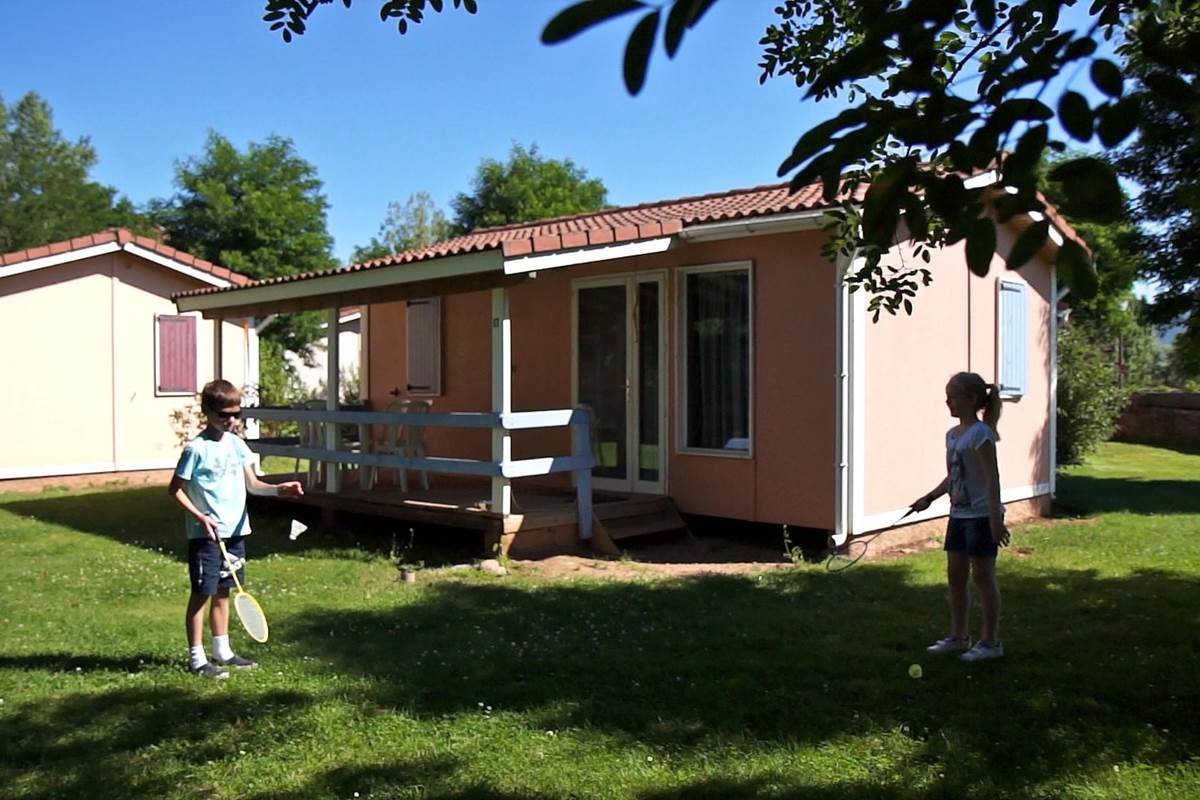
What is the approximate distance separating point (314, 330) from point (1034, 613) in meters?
26.6

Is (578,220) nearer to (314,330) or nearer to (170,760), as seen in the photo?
(170,760)

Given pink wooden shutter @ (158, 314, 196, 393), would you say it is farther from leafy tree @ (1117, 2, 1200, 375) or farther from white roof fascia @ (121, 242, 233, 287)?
leafy tree @ (1117, 2, 1200, 375)

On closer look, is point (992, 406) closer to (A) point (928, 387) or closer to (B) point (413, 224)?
(A) point (928, 387)

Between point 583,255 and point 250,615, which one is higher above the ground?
point 583,255

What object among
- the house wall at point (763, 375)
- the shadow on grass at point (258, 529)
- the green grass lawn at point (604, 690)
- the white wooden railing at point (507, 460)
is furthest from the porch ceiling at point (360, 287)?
the green grass lawn at point (604, 690)

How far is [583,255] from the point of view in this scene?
28.9ft

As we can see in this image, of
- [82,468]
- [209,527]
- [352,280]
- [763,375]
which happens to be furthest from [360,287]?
[82,468]

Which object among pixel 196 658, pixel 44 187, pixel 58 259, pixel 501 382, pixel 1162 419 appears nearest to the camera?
pixel 196 658

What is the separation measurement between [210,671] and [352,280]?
17.3 ft

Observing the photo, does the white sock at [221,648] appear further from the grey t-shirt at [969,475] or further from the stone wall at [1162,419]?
the stone wall at [1162,419]

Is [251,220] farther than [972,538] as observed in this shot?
Yes

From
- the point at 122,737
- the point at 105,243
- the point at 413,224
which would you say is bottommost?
the point at 122,737

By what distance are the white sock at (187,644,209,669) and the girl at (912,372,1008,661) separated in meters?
3.95

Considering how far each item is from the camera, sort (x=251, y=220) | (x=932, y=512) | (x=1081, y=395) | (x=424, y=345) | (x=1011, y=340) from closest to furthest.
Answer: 1. (x=932, y=512)
2. (x=1011, y=340)
3. (x=424, y=345)
4. (x=1081, y=395)
5. (x=251, y=220)
